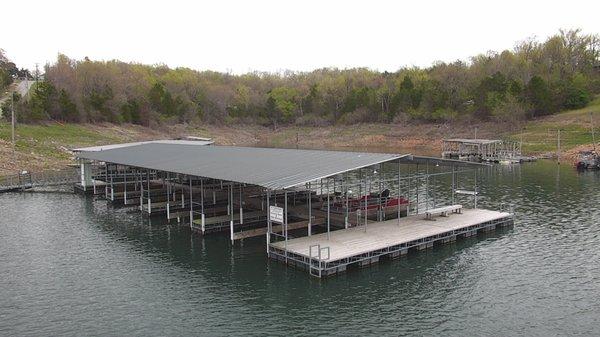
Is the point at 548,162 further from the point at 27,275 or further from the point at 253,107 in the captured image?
the point at 253,107

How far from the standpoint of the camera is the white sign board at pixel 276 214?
80.4 feet

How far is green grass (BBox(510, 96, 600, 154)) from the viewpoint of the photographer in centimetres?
7819

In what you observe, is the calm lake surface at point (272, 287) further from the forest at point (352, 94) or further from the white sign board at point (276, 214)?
the forest at point (352, 94)

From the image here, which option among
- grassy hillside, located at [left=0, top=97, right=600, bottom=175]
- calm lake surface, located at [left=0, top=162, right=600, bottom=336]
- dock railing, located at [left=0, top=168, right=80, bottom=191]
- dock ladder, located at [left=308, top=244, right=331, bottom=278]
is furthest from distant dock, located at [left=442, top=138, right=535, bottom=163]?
dock ladder, located at [left=308, top=244, right=331, bottom=278]

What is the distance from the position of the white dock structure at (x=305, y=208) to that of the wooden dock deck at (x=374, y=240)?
5cm

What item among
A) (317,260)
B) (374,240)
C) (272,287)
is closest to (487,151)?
(374,240)

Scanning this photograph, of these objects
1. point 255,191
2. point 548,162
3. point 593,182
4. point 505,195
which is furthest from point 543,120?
point 255,191

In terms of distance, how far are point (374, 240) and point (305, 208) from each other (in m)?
8.84

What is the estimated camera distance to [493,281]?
72.4 feet

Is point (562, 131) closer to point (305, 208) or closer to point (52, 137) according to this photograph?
point (305, 208)

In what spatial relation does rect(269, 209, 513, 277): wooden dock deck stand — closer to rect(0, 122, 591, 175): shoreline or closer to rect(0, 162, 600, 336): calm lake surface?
rect(0, 162, 600, 336): calm lake surface

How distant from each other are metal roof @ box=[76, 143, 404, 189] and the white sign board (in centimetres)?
133

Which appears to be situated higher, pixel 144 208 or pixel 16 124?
pixel 16 124

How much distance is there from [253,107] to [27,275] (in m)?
118
